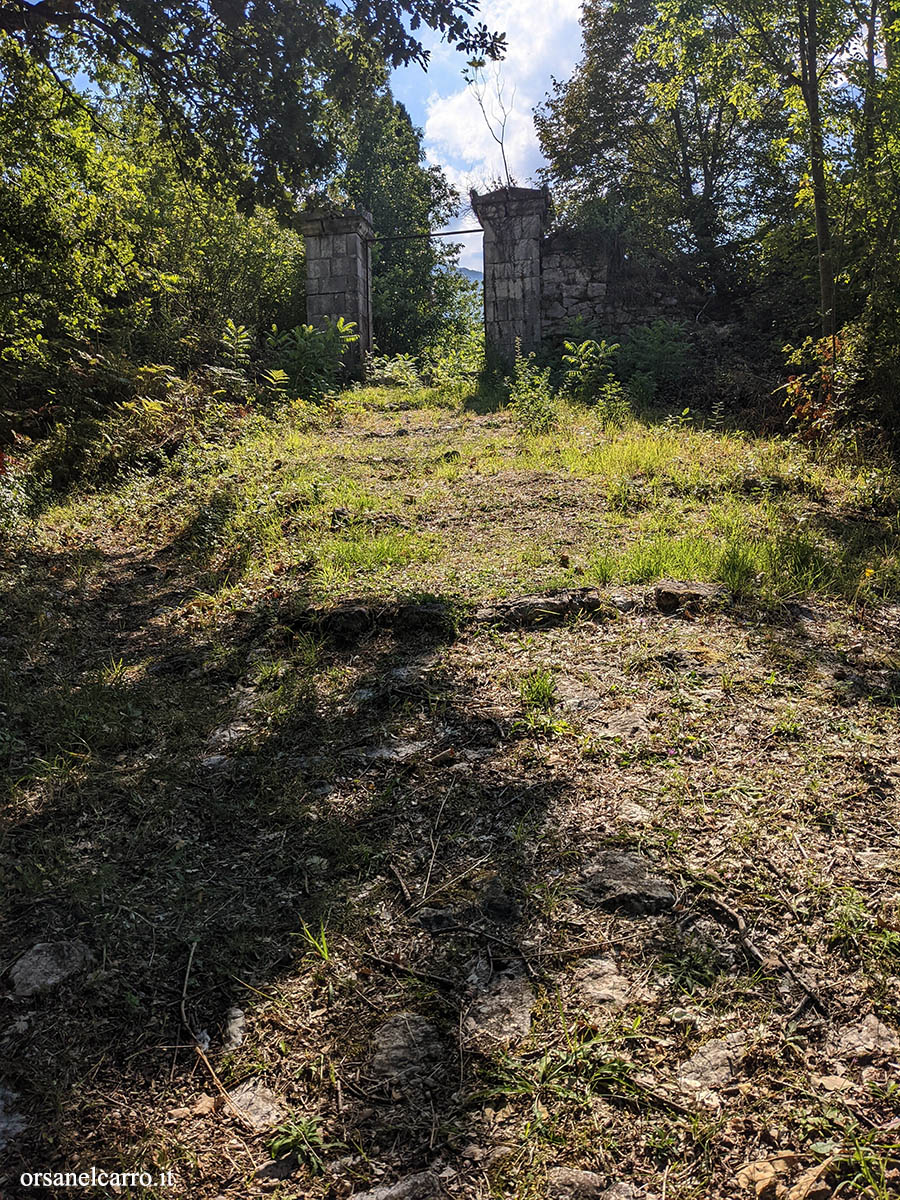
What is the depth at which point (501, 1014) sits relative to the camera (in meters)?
1.83

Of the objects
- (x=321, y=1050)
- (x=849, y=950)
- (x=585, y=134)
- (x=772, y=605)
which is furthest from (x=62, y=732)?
(x=585, y=134)

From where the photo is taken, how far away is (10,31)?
5.41m

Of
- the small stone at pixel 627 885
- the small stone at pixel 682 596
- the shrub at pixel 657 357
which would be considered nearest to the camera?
the small stone at pixel 627 885

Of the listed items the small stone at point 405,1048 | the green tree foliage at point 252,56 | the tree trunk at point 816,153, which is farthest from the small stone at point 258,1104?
the tree trunk at point 816,153

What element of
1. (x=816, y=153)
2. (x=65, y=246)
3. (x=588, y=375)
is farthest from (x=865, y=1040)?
(x=588, y=375)

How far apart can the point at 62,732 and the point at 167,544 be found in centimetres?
265

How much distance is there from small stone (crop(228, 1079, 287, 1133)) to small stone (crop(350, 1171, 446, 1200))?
27cm

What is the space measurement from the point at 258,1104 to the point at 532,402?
7.88m

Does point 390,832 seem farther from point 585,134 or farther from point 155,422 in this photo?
point 585,134

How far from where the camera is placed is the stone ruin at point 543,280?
11.6 metres

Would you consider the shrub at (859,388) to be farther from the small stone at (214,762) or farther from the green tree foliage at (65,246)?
the small stone at (214,762)

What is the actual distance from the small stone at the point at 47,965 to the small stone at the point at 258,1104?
24.0 inches

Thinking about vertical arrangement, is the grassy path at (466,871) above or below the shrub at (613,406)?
below

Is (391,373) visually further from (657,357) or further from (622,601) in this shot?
(622,601)
